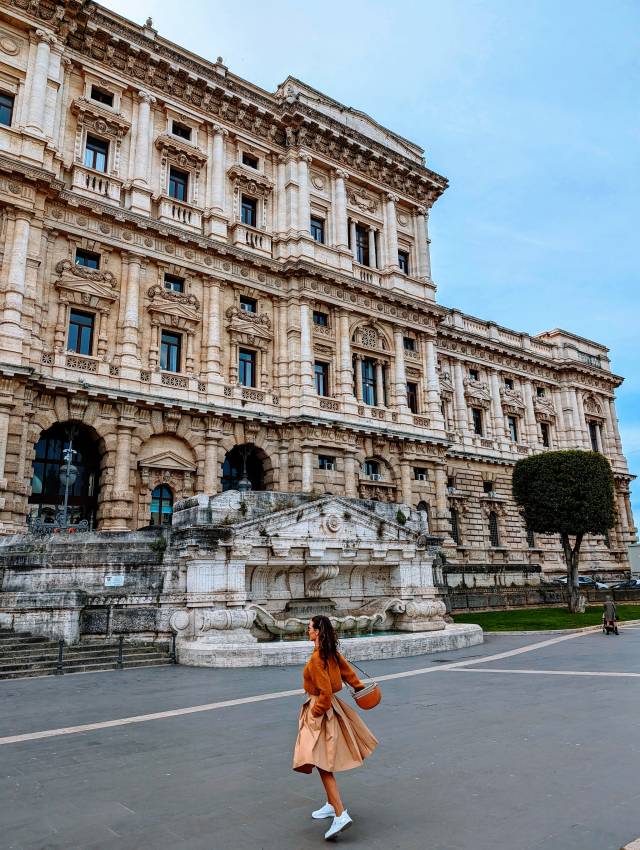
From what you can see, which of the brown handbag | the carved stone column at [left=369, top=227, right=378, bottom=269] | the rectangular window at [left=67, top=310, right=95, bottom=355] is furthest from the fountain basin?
the carved stone column at [left=369, top=227, right=378, bottom=269]

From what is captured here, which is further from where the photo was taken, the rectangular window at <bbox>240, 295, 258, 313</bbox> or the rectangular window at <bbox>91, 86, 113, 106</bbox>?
the rectangular window at <bbox>240, 295, 258, 313</bbox>

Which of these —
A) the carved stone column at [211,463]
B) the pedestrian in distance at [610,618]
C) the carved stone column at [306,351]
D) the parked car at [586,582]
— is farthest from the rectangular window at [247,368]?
the parked car at [586,582]

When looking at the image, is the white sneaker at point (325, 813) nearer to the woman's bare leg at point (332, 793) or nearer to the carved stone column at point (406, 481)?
the woman's bare leg at point (332, 793)

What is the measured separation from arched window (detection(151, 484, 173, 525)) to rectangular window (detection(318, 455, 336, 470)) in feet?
24.8

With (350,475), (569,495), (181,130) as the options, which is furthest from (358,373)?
(181,130)

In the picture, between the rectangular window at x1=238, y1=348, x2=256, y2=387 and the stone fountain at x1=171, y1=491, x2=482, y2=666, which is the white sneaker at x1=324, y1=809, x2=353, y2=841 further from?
the rectangular window at x1=238, y1=348, x2=256, y2=387

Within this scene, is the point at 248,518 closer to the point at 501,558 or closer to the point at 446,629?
the point at 446,629

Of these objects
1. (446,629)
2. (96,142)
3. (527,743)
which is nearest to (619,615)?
(446,629)

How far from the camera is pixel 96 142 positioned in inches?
1154

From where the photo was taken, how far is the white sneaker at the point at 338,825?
15.3 feet

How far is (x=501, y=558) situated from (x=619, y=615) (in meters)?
14.0

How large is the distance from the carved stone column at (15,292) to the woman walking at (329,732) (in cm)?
2152

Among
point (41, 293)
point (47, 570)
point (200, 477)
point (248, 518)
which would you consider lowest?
point (47, 570)

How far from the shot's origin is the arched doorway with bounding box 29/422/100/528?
82.1ft
